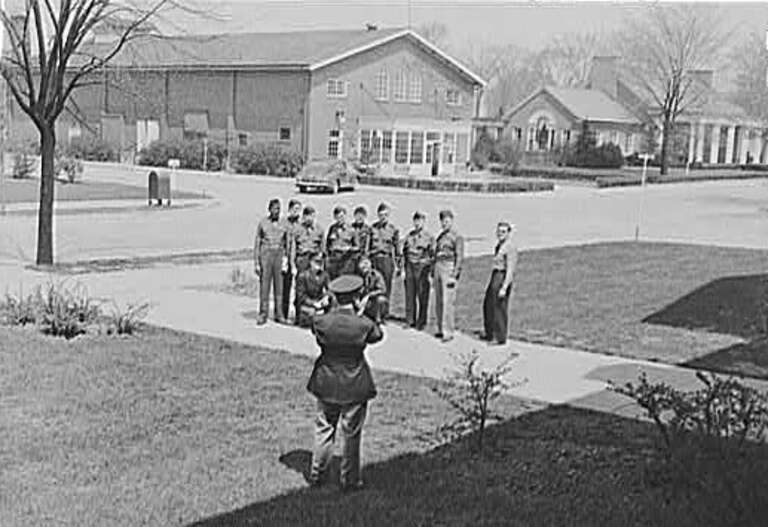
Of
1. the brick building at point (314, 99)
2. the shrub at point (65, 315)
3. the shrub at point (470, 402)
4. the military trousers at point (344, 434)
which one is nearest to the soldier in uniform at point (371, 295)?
the military trousers at point (344, 434)

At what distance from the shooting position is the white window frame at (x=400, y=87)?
6369 centimetres

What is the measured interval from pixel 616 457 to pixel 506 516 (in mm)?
1720

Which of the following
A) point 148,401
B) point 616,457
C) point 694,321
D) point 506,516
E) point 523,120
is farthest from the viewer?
point 523,120

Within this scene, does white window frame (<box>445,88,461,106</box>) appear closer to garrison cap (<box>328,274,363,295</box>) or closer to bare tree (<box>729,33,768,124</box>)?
bare tree (<box>729,33,768,124</box>)

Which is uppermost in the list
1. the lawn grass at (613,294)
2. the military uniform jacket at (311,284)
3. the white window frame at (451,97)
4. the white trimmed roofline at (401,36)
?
the white trimmed roofline at (401,36)

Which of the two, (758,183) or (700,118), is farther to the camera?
(700,118)

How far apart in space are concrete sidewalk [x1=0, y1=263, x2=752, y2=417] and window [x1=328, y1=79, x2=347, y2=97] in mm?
43114

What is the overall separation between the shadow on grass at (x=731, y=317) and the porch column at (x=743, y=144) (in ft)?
252

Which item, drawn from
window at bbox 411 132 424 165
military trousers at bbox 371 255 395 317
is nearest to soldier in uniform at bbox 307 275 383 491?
military trousers at bbox 371 255 395 317

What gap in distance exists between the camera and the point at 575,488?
298 inches

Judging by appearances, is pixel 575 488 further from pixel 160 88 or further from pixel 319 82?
pixel 160 88

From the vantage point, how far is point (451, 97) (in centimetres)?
6700

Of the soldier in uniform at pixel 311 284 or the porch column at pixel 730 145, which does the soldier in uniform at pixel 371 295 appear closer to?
the soldier in uniform at pixel 311 284

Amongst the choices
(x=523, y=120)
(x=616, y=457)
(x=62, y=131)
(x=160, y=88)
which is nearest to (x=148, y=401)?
(x=616, y=457)
